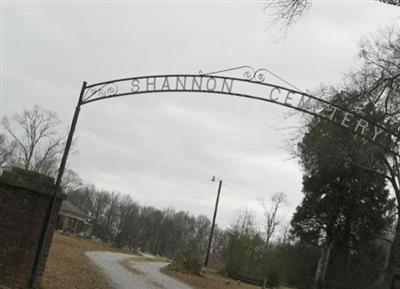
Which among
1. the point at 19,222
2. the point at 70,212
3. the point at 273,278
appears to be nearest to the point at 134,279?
the point at 19,222

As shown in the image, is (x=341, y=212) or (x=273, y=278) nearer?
(x=273, y=278)

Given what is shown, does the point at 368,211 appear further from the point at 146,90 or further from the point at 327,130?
the point at 146,90

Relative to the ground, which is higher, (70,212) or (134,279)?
(70,212)

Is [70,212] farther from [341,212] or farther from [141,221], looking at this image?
[341,212]

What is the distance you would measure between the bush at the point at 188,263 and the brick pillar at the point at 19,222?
22.8 metres

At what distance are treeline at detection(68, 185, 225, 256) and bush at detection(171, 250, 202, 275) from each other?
70.2 meters

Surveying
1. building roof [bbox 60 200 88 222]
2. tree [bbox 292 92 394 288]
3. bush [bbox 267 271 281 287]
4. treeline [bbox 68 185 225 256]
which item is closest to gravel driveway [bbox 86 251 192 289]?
bush [bbox 267 271 281 287]

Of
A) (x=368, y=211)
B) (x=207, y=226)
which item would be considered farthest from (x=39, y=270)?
(x=207, y=226)

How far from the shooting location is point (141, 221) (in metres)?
113

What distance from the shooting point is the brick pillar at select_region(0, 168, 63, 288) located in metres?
9.34

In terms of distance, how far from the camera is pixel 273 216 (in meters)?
66.9

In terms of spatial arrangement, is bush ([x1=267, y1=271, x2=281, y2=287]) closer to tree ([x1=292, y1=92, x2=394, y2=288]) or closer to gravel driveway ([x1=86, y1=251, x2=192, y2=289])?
tree ([x1=292, y1=92, x2=394, y2=288])

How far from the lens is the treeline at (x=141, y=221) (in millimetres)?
107750

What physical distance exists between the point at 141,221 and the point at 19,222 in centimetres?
10453
